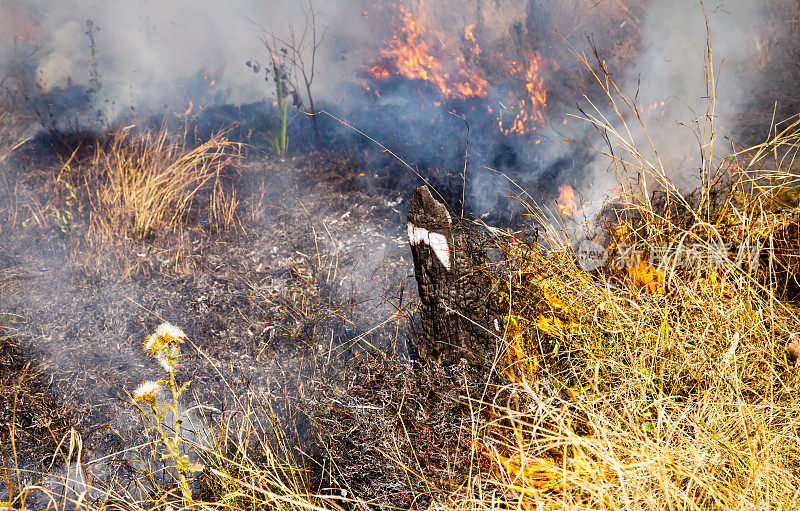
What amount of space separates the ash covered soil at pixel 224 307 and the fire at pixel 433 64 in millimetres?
741

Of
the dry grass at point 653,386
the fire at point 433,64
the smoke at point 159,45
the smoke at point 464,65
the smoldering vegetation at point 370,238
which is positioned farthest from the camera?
the fire at point 433,64

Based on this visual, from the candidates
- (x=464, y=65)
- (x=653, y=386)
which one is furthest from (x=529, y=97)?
(x=653, y=386)

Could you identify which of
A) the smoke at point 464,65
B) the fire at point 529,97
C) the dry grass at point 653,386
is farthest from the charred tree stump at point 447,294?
the fire at point 529,97

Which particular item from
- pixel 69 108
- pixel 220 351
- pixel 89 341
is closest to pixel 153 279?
pixel 89 341

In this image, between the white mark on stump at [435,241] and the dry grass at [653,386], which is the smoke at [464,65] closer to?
the dry grass at [653,386]

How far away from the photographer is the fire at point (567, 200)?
3.20 metres

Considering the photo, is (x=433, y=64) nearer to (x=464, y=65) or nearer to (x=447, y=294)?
(x=464, y=65)

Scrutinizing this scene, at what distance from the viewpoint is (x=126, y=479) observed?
1872mm

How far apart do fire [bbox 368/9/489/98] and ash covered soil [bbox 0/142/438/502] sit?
2.43 ft

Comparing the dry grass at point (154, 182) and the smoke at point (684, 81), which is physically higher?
the smoke at point (684, 81)

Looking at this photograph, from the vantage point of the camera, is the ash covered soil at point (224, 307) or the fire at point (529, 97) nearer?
the ash covered soil at point (224, 307)

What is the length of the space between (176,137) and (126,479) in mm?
2139

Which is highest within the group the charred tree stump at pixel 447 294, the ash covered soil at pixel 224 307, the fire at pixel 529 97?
the fire at pixel 529 97

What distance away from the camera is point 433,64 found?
10.3 feet
